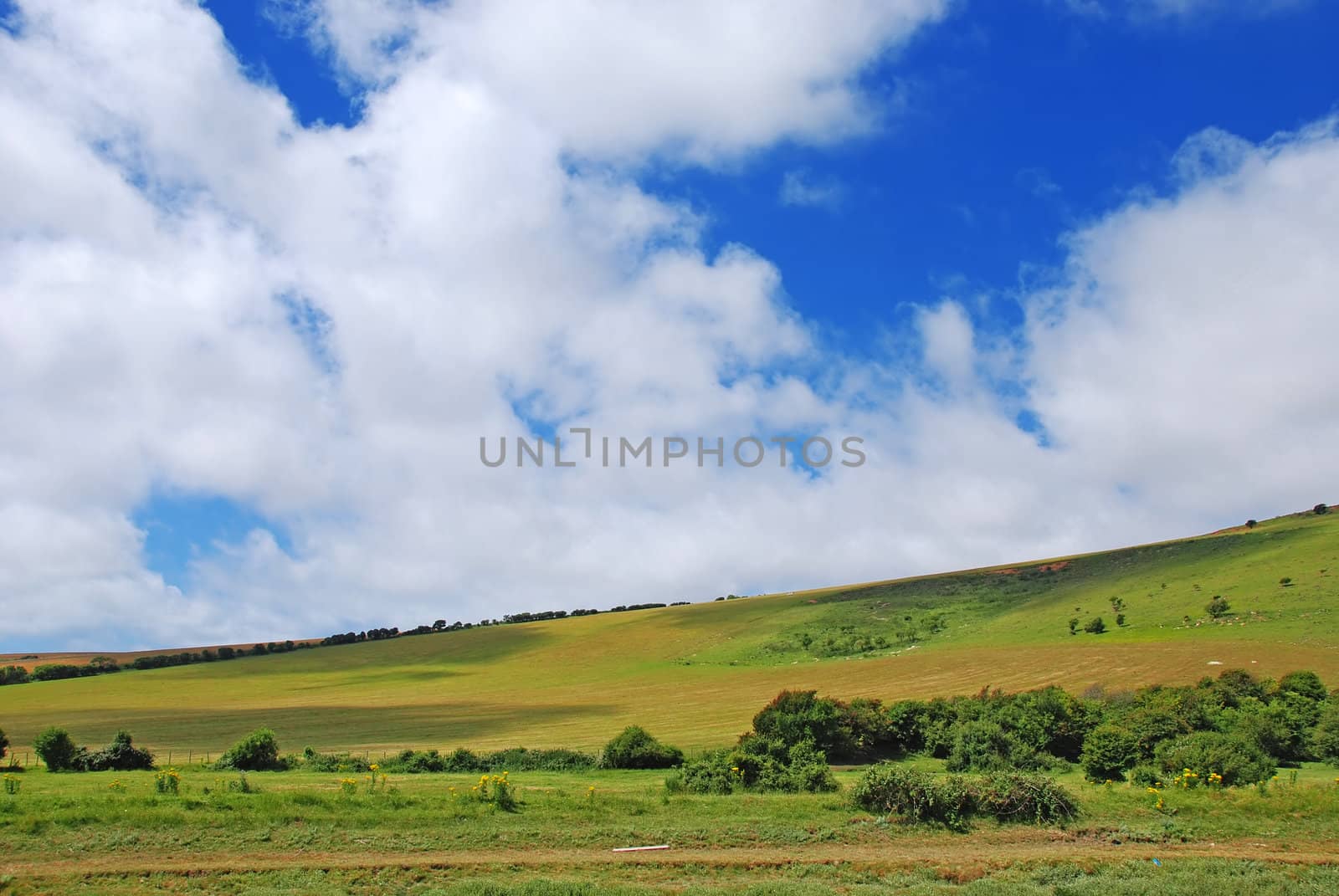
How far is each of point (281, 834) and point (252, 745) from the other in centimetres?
1870

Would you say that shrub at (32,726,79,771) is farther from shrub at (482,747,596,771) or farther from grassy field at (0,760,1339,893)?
shrub at (482,747,596,771)

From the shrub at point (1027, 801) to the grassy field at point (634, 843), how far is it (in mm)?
465

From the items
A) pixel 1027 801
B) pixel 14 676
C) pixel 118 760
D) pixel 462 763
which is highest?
pixel 14 676

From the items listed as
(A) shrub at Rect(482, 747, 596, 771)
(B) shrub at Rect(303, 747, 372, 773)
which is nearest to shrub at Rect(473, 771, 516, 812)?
(A) shrub at Rect(482, 747, 596, 771)

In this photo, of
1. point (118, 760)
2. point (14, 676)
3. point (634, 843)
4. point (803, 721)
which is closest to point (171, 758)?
point (118, 760)

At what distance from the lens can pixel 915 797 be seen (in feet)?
73.3

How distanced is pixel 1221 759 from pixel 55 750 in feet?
140

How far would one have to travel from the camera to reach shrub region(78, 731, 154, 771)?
36.8m

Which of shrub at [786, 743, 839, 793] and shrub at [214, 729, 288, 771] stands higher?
shrub at [214, 729, 288, 771]

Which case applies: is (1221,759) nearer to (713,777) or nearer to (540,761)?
(713,777)

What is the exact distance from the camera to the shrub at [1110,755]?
3034 centimetres

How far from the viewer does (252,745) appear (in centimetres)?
3678

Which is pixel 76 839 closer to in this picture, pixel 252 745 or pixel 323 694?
pixel 252 745

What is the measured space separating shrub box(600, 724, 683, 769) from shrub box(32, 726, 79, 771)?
22.0 meters
